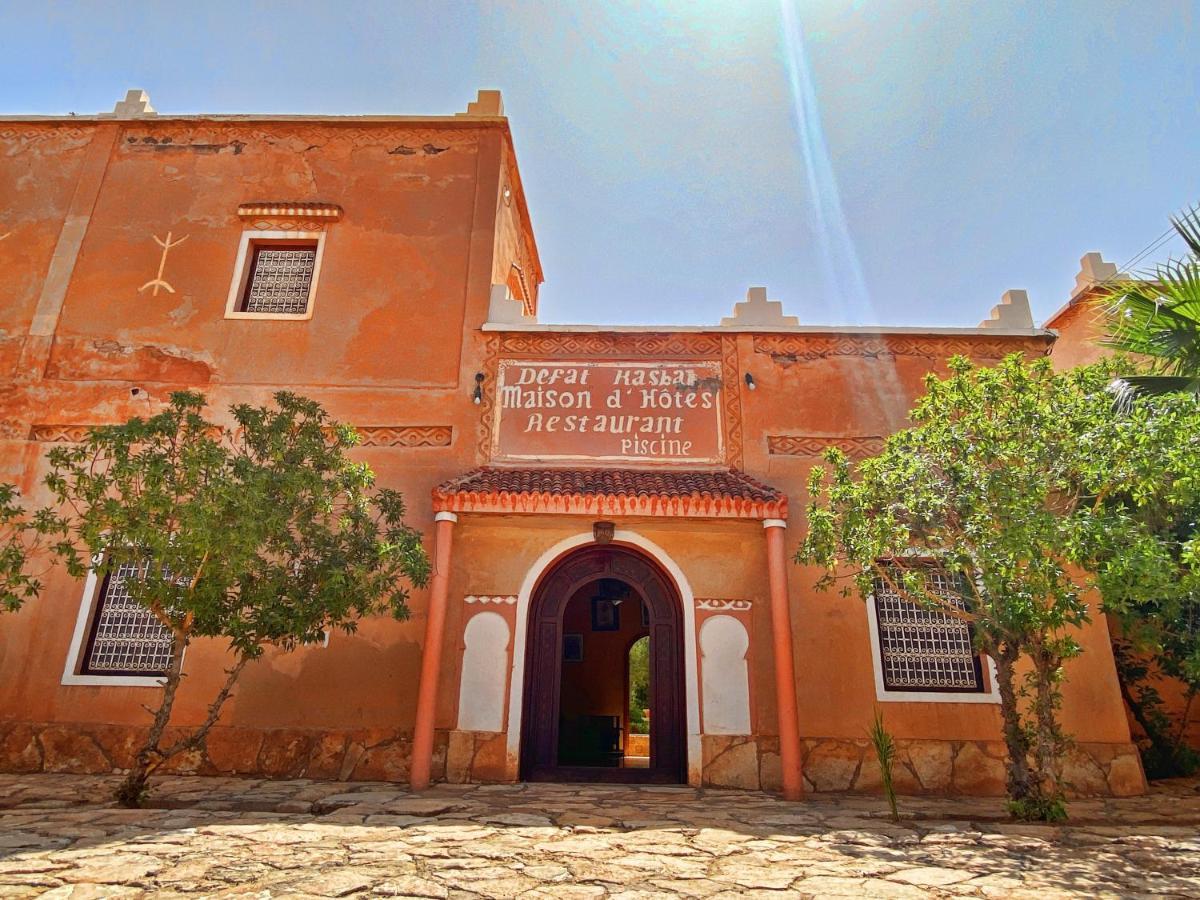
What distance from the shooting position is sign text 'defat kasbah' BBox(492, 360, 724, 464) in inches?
363

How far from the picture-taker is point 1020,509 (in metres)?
5.67

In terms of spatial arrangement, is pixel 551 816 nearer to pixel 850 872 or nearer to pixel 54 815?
pixel 850 872

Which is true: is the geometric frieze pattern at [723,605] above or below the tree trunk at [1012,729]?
above

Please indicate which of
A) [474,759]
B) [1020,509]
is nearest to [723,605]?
[474,759]

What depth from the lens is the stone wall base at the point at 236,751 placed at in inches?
310

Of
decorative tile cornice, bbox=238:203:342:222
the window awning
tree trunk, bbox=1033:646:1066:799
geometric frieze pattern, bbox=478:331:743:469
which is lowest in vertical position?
tree trunk, bbox=1033:646:1066:799

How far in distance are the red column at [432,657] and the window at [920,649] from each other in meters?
4.65

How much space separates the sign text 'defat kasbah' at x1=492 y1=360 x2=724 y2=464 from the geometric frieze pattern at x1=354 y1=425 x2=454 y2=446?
65cm

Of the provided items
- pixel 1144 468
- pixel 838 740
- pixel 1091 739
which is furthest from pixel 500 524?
pixel 1091 739

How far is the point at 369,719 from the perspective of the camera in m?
8.04

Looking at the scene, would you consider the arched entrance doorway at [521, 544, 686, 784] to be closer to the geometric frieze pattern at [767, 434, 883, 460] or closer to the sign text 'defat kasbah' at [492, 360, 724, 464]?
the sign text 'defat kasbah' at [492, 360, 724, 464]

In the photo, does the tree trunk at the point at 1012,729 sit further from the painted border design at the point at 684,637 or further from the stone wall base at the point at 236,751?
the stone wall base at the point at 236,751

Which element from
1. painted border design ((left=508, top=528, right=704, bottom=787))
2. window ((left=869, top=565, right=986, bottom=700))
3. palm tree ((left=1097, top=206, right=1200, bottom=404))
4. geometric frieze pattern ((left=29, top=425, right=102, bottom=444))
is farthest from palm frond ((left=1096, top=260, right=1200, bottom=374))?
geometric frieze pattern ((left=29, top=425, right=102, bottom=444))

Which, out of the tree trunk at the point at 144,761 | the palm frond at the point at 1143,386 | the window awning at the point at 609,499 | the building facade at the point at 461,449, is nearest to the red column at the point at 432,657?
the building facade at the point at 461,449
